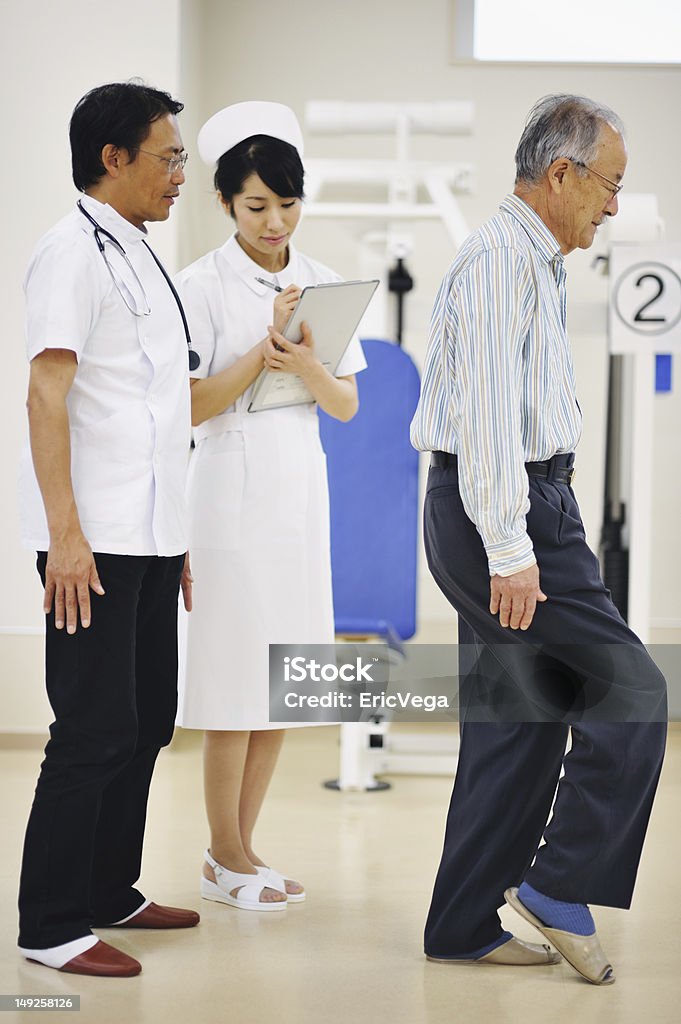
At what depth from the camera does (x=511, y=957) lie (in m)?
1.99

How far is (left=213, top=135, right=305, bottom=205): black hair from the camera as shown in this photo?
222cm

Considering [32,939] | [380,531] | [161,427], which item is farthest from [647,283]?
[32,939]

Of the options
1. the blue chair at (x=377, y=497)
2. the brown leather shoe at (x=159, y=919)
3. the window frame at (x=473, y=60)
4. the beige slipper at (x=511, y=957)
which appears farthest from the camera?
the window frame at (x=473, y=60)

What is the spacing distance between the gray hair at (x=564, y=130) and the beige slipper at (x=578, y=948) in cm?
110

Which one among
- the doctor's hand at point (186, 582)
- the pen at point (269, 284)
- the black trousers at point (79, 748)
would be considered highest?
the pen at point (269, 284)

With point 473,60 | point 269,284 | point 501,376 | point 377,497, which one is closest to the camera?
point 501,376

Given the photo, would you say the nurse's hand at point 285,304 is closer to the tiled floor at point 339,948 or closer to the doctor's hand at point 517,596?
the doctor's hand at point 517,596

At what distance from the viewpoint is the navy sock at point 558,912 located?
1.87 metres

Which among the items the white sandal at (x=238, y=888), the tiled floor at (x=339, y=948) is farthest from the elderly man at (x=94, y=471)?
the white sandal at (x=238, y=888)

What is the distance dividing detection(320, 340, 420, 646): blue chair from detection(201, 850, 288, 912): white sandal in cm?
109

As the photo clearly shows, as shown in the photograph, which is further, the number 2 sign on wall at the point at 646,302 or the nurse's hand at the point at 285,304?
the number 2 sign on wall at the point at 646,302

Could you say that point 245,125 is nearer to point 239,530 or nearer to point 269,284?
point 269,284

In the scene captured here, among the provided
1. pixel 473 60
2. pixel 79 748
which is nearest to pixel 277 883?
pixel 79 748

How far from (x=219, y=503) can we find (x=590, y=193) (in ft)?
2.79
